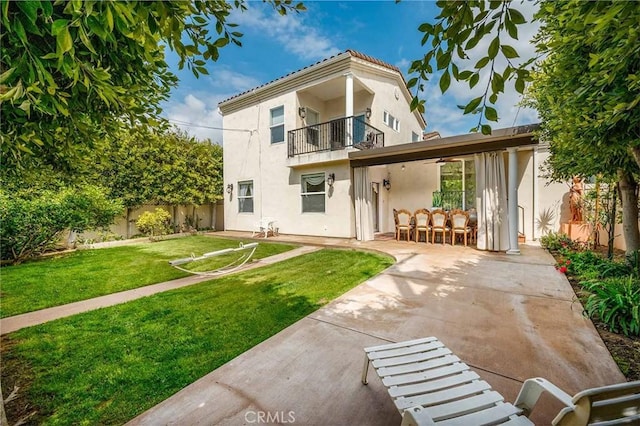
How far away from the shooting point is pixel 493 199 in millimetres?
7738

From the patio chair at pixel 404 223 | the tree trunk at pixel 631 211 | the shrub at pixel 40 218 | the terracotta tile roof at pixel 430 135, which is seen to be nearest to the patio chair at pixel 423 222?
the patio chair at pixel 404 223

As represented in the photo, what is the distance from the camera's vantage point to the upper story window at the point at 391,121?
480 inches

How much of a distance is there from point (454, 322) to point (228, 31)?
12.7 ft

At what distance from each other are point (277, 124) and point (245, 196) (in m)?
3.99

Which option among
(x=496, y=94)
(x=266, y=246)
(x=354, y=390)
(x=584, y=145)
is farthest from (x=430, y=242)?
(x=496, y=94)

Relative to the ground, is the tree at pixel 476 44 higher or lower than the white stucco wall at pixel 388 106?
lower

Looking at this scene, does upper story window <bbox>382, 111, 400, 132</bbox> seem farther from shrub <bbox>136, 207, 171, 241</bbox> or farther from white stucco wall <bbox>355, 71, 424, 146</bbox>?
shrub <bbox>136, 207, 171, 241</bbox>

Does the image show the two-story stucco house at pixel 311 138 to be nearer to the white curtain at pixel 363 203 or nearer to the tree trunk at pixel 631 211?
the white curtain at pixel 363 203

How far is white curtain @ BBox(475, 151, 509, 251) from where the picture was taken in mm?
7625

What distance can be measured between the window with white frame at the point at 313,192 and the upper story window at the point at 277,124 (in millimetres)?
2283

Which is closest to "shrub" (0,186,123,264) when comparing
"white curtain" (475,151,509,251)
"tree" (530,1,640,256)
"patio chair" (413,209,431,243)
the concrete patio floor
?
the concrete patio floor

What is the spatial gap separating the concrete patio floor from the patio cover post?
2525 millimetres

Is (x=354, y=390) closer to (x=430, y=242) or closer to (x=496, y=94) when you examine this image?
(x=496, y=94)

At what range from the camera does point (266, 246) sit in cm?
963
